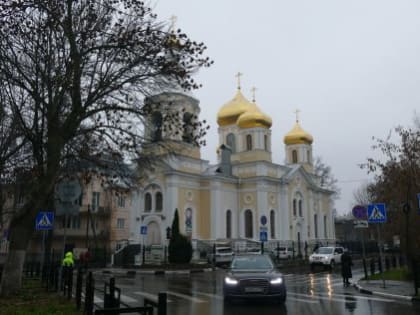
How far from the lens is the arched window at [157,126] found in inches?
589

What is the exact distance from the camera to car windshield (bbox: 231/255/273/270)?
14.0 m

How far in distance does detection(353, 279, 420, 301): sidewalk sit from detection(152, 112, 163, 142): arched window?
911 cm

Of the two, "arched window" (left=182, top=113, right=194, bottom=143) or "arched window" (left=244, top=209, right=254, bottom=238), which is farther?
"arched window" (left=244, top=209, right=254, bottom=238)

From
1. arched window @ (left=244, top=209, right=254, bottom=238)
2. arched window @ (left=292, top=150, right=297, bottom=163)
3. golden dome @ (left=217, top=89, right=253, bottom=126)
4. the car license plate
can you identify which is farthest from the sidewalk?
arched window @ (left=292, top=150, right=297, bottom=163)

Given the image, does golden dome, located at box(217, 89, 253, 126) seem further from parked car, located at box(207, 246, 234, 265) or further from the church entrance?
parked car, located at box(207, 246, 234, 265)

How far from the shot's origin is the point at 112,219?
52500 mm

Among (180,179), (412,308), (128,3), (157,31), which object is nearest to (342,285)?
(412,308)

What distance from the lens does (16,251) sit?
13.7 meters

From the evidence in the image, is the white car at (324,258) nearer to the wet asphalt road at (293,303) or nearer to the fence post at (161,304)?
the wet asphalt road at (293,303)

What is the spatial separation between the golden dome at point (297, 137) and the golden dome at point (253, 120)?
10.5 metres

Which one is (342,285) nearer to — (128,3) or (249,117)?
(128,3)

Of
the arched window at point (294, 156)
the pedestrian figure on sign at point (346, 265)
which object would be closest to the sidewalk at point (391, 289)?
the pedestrian figure on sign at point (346, 265)

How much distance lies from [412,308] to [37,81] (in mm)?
12519

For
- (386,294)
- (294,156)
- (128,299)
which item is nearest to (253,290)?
(128,299)
